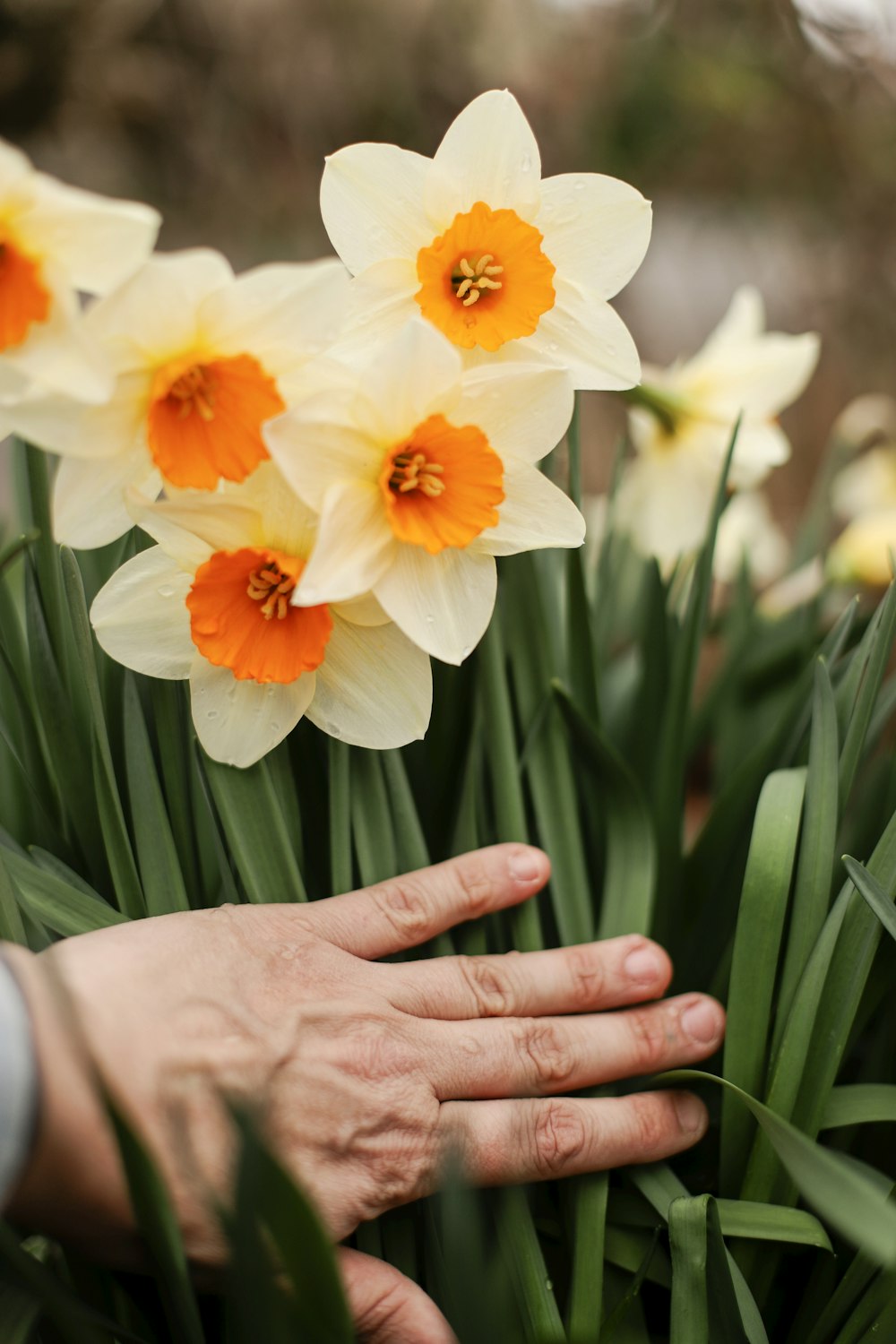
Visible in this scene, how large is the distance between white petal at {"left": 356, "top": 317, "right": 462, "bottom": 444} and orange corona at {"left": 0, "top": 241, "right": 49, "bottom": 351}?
0.53 feet

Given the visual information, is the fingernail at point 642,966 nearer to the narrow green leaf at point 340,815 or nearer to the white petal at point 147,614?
the narrow green leaf at point 340,815

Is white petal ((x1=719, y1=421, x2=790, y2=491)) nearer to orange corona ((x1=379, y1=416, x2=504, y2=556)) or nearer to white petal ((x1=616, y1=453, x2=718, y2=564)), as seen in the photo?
white petal ((x1=616, y1=453, x2=718, y2=564))

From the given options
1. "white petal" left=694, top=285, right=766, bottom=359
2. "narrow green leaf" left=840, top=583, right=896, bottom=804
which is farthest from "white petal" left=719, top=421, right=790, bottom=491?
"narrow green leaf" left=840, top=583, right=896, bottom=804

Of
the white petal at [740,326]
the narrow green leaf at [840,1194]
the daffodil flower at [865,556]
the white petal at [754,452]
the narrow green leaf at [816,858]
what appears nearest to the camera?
the narrow green leaf at [840,1194]

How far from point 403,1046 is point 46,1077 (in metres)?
0.22

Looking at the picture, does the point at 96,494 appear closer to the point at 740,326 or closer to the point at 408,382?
the point at 408,382

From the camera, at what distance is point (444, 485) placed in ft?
1.81

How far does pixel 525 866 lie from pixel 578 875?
8 centimetres

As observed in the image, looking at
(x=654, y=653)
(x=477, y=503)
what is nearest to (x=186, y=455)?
(x=477, y=503)

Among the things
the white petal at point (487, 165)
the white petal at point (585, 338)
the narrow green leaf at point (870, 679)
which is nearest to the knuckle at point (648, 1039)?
the narrow green leaf at point (870, 679)

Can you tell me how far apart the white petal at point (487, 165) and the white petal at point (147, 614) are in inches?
10.5

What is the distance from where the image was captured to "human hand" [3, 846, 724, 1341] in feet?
1.62

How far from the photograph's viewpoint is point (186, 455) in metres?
0.52

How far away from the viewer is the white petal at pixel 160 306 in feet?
1.54
